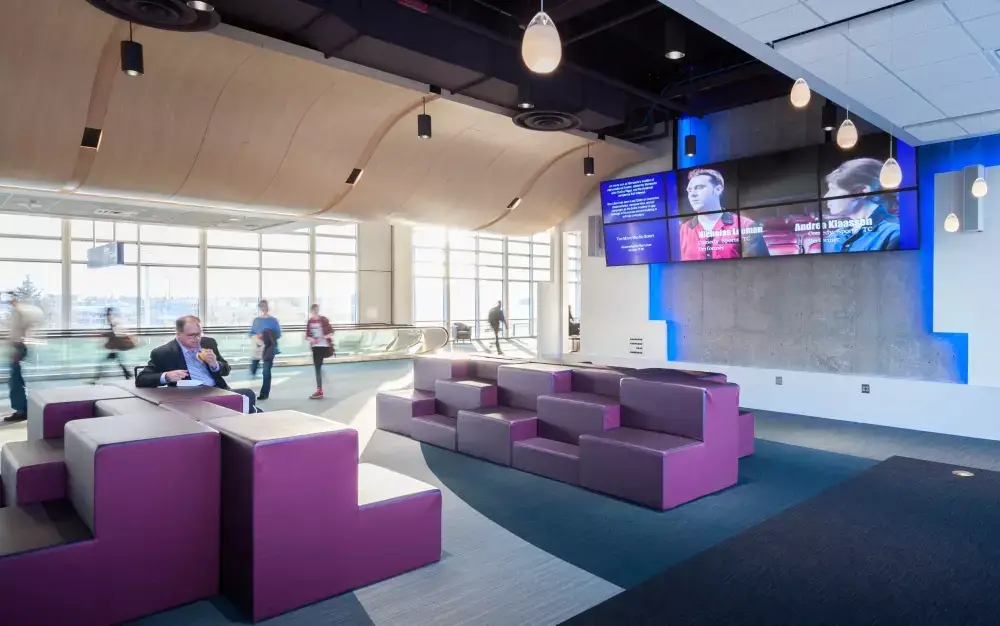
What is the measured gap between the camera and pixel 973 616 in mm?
2742

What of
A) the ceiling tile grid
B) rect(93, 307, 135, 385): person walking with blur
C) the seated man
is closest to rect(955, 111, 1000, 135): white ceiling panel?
the ceiling tile grid

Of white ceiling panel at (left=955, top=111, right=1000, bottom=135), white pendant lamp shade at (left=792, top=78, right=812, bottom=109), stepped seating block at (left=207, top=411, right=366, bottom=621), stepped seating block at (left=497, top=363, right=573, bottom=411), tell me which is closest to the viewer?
stepped seating block at (left=207, top=411, right=366, bottom=621)

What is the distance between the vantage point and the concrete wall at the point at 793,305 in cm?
727

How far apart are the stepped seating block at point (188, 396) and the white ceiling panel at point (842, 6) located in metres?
4.05

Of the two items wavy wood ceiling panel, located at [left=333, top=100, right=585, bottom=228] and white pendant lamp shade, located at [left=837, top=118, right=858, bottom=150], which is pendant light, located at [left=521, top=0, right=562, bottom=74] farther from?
wavy wood ceiling panel, located at [left=333, top=100, right=585, bottom=228]

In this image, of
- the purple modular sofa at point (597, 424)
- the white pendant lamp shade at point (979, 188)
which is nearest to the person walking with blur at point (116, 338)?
the purple modular sofa at point (597, 424)

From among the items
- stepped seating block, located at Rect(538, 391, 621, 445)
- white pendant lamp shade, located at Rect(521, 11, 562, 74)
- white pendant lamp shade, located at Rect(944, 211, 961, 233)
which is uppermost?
white pendant lamp shade, located at Rect(521, 11, 562, 74)

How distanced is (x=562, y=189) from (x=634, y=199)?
172cm

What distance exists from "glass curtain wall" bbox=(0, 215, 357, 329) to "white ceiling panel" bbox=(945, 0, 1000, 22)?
14145mm

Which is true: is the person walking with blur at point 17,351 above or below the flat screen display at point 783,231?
below

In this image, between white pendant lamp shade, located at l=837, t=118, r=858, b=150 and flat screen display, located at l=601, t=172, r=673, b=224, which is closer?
white pendant lamp shade, located at l=837, t=118, r=858, b=150

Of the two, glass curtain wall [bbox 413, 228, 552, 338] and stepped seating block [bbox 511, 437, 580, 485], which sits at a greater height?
glass curtain wall [bbox 413, 228, 552, 338]

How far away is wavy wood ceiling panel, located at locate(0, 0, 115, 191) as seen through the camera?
16.7ft

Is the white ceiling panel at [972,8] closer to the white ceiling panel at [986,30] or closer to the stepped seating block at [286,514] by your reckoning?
the white ceiling panel at [986,30]
